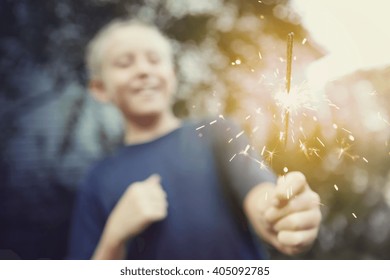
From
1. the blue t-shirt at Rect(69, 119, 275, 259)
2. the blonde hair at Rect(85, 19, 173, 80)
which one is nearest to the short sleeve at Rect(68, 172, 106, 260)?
the blue t-shirt at Rect(69, 119, 275, 259)

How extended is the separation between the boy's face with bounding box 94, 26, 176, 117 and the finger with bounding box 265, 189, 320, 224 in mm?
431

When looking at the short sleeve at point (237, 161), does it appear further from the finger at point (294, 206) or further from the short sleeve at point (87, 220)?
the short sleeve at point (87, 220)

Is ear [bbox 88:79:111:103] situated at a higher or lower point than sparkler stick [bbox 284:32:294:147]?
lower

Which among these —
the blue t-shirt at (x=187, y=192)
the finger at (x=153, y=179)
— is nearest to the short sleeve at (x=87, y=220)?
the blue t-shirt at (x=187, y=192)

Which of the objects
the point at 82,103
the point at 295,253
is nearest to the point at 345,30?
the point at 295,253

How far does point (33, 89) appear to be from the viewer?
1.59 meters

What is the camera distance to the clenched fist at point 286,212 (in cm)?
154

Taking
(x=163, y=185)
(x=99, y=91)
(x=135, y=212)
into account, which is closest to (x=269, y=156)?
(x=163, y=185)

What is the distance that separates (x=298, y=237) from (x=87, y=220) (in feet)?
2.04

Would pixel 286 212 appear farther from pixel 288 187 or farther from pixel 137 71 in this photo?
pixel 137 71

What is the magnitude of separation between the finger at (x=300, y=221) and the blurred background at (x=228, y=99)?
4 cm

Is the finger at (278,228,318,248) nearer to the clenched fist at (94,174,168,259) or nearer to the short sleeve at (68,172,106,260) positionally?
the clenched fist at (94,174,168,259)

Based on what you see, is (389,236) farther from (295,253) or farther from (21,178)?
(21,178)

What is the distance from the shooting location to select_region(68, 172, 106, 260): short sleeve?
1578mm
